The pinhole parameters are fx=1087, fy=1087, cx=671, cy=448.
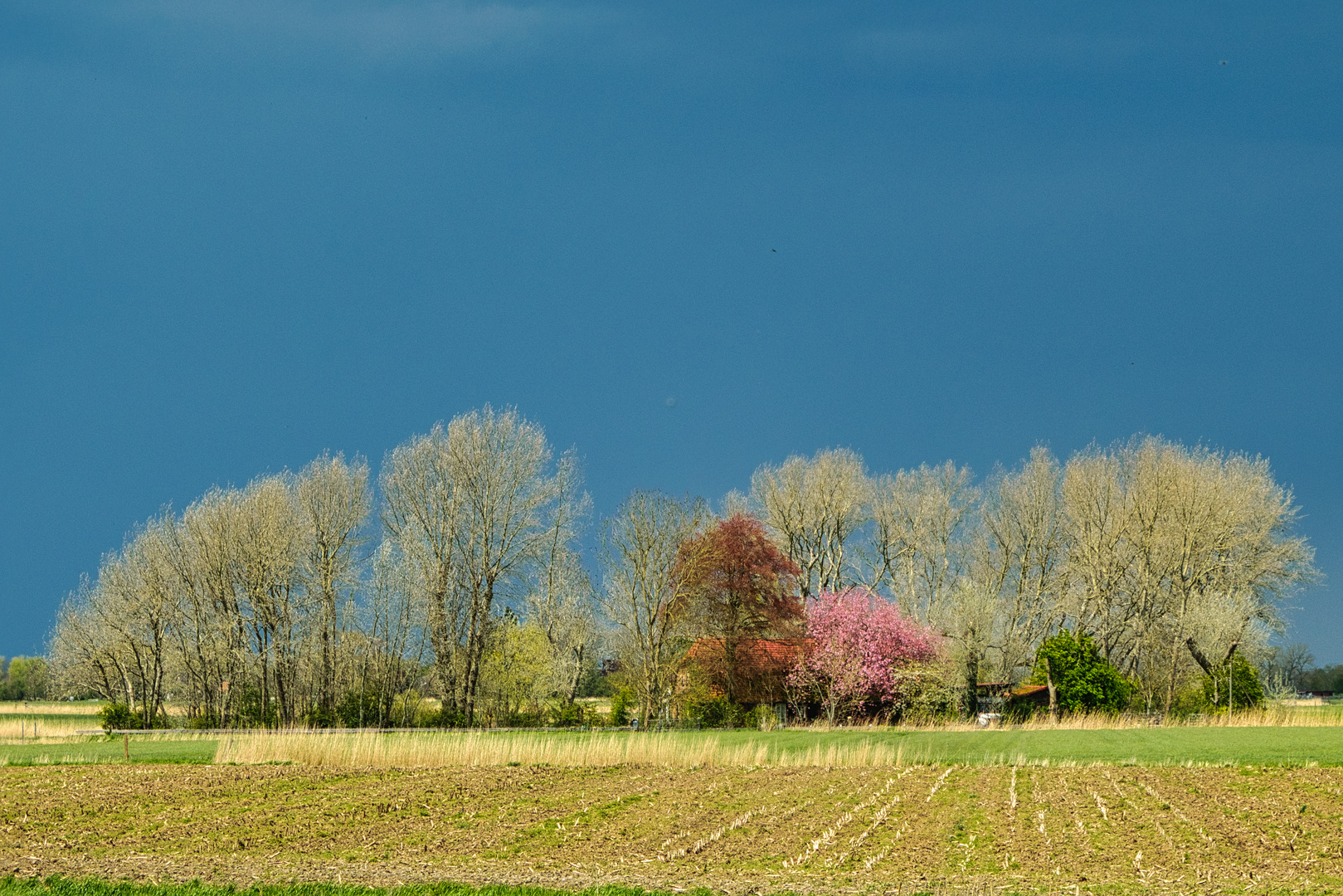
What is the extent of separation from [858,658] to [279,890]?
3934 cm

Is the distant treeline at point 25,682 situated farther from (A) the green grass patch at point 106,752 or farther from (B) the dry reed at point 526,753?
(B) the dry reed at point 526,753

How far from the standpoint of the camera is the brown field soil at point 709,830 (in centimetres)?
1263

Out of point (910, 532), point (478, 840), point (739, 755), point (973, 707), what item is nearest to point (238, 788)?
point (478, 840)

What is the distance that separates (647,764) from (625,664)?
837 inches

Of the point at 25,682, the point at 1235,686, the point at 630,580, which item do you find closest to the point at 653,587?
the point at 630,580

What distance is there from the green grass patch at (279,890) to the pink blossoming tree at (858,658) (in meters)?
36.7

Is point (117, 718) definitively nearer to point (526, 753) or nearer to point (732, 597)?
point (732, 597)

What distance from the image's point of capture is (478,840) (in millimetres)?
15367

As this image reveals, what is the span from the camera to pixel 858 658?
48.7 metres

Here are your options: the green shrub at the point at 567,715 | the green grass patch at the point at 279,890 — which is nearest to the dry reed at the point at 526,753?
the green grass patch at the point at 279,890

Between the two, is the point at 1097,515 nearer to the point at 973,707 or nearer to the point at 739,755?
the point at 973,707

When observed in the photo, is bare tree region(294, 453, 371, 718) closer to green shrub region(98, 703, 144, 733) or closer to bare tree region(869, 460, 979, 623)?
green shrub region(98, 703, 144, 733)

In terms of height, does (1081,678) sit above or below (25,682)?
above

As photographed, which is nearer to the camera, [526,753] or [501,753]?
[501,753]
